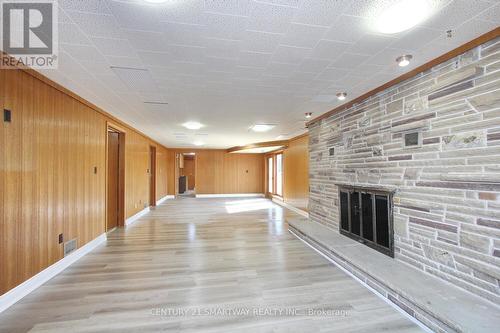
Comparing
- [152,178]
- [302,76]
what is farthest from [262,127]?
[152,178]

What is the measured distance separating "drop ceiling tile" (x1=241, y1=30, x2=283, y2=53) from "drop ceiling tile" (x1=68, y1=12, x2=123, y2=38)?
39.9 inches

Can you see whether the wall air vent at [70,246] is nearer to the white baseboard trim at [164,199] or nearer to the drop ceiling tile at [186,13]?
the drop ceiling tile at [186,13]

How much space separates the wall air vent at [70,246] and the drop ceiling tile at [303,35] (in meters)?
3.74

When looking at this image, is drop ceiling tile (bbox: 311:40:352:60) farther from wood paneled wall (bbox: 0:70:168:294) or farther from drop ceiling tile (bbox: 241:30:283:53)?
wood paneled wall (bbox: 0:70:168:294)

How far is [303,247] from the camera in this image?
389 cm

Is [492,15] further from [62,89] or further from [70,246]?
[70,246]

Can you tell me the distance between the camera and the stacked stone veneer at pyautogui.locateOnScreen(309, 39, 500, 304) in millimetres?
1908

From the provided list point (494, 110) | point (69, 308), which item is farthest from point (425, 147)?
point (69, 308)

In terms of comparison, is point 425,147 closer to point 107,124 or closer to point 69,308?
point 69,308

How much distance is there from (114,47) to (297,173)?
5.91m

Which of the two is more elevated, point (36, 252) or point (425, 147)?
point (425, 147)

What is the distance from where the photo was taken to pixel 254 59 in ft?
7.52

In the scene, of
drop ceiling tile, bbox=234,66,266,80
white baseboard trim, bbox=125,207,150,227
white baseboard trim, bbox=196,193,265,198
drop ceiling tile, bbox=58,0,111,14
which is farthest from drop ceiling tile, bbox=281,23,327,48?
white baseboard trim, bbox=196,193,265,198

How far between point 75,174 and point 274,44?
3.34m
